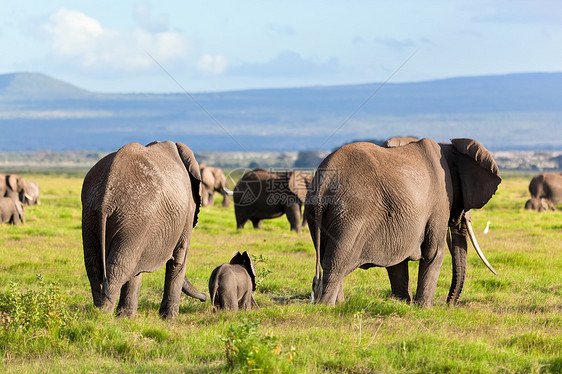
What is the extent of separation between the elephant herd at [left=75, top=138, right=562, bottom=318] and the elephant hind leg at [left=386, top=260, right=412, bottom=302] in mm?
14

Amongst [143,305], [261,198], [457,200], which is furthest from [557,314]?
[261,198]

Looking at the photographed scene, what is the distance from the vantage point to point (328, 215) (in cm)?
816

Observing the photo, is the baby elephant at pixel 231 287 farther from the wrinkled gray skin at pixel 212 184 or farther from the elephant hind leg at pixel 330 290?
the wrinkled gray skin at pixel 212 184

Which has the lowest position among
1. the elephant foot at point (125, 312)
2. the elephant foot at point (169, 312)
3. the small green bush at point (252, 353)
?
the elephant foot at point (169, 312)

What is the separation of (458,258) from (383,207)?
195 centimetres

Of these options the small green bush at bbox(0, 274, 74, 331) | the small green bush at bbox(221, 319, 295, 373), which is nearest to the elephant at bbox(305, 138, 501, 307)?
the small green bush at bbox(221, 319, 295, 373)

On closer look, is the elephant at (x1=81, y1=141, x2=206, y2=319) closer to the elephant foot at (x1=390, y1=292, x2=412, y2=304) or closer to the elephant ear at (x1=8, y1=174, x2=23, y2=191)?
the elephant foot at (x1=390, y1=292, x2=412, y2=304)

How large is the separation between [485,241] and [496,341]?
10.3 m

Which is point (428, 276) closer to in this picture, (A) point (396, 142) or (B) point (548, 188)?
(A) point (396, 142)

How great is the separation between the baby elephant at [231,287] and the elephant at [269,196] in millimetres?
12266

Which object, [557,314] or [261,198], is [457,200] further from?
[261,198]

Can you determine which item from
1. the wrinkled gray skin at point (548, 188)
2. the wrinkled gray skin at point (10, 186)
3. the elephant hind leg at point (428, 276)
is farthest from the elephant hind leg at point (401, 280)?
the wrinkled gray skin at point (548, 188)

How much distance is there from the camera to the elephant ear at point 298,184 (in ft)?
71.7

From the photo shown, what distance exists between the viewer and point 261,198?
21938mm
